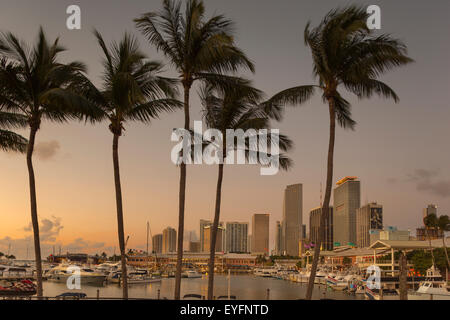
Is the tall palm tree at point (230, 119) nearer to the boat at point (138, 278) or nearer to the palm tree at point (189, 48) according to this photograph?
the palm tree at point (189, 48)

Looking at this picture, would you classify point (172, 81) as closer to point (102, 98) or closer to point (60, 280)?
point (102, 98)

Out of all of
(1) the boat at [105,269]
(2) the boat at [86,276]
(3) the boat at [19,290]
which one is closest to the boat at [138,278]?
(1) the boat at [105,269]

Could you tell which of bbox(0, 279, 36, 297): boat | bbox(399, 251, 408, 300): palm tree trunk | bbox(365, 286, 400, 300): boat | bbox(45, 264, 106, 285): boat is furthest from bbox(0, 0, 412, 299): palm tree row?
bbox(45, 264, 106, 285): boat

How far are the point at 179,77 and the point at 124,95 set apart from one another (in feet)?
9.00

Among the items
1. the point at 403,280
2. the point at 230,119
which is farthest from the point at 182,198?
the point at 403,280

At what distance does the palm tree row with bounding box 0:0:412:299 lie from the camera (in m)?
19.5

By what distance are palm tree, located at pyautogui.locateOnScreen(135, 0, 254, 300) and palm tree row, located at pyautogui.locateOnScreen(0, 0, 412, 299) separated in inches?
1.7

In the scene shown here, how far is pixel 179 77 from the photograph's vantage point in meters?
21.3

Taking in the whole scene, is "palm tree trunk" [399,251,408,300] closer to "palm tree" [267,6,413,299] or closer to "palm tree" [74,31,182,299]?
"palm tree" [267,6,413,299]

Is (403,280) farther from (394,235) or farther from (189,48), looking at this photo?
(394,235)

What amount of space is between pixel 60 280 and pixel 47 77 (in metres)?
96.5

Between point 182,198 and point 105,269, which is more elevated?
point 182,198

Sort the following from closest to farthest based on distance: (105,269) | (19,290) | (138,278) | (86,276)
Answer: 1. (19,290)
2. (86,276)
3. (138,278)
4. (105,269)
